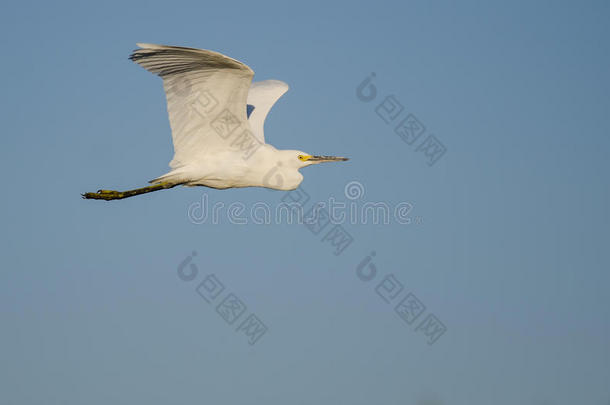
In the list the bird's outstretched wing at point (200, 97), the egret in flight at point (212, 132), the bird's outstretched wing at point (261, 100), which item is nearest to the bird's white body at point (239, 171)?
the egret in flight at point (212, 132)

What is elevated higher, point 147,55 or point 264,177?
point 147,55

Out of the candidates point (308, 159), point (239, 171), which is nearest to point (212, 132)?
point (239, 171)

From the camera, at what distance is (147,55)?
528 inches

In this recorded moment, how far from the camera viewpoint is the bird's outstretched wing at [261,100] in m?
18.6

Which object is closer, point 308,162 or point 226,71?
point 226,71

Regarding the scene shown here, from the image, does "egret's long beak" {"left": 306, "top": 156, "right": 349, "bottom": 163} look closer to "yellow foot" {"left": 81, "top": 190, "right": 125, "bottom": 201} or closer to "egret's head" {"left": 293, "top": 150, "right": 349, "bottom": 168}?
"egret's head" {"left": 293, "top": 150, "right": 349, "bottom": 168}

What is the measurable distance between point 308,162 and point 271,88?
3.29 metres

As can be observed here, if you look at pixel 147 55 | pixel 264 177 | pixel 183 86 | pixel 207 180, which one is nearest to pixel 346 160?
pixel 264 177

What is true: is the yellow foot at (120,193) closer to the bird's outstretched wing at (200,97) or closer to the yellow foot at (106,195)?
the yellow foot at (106,195)

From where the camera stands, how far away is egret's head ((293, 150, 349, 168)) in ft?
57.0

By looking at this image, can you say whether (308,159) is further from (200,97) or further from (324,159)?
(200,97)

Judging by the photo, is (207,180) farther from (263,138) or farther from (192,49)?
(192,49)

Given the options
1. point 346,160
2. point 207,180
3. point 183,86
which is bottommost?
point 346,160

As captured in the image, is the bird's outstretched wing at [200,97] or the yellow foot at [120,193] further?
the yellow foot at [120,193]
